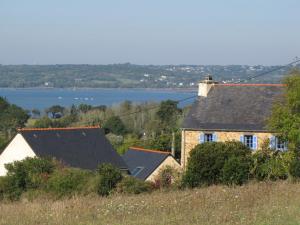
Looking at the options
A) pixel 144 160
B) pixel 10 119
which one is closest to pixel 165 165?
pixel 144 160

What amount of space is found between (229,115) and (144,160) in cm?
695

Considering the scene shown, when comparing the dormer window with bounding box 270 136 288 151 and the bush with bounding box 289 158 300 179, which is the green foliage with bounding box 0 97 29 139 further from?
the bush with bounding box 289 158 300 179

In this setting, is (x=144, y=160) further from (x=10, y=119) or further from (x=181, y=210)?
(x=10, y=119)

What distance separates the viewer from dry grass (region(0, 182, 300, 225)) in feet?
33.9

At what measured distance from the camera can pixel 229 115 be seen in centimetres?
3519

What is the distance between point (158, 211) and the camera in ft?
37.0

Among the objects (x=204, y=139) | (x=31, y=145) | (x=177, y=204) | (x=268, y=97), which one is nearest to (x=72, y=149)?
(x=31, y=145)

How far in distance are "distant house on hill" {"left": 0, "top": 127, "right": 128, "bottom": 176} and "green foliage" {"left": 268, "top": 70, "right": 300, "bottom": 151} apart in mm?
11661

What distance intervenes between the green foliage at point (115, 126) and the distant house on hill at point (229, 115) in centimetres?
3118

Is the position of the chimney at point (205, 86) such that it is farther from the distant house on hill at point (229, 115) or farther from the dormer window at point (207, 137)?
the dormer window at point (207, 137)

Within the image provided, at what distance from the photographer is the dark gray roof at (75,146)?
35.5 meters

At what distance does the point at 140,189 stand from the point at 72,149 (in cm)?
1503

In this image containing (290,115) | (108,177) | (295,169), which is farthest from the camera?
(290,115)

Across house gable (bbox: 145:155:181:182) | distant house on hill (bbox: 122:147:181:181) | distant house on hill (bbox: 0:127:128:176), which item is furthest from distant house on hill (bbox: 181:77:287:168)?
distant house on hill (bbox: 0:127:128:176)
